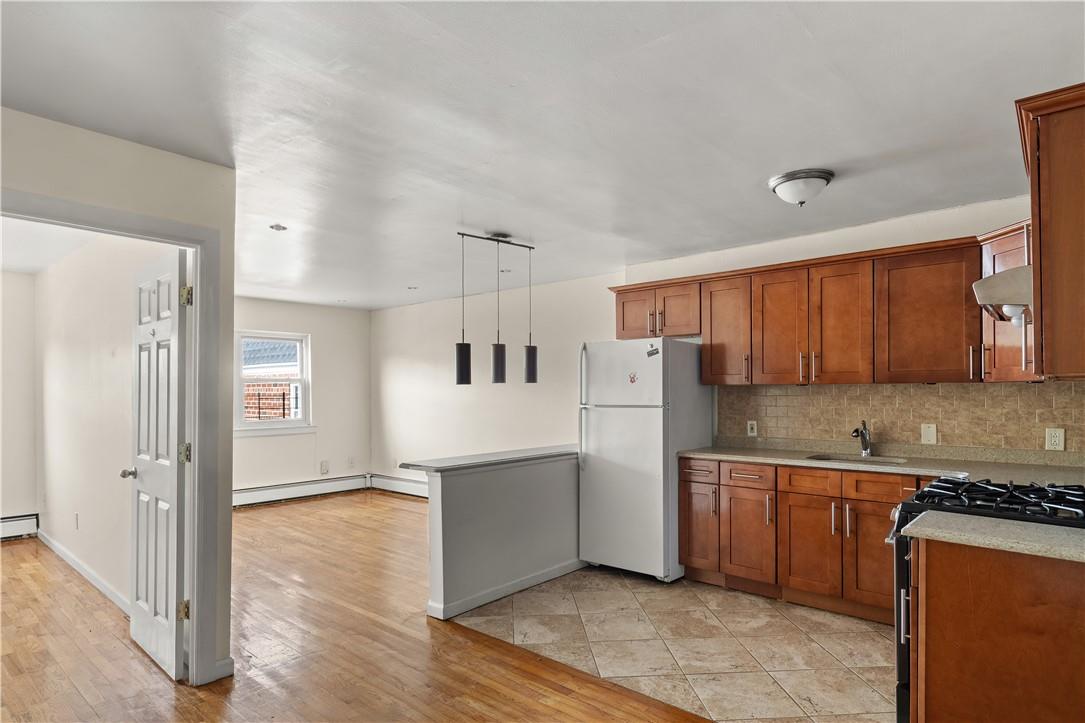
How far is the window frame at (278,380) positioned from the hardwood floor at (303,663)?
2702 millimetres

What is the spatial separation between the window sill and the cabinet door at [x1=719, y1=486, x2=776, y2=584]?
17.6 feet

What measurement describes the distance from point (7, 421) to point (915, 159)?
23.2 ft

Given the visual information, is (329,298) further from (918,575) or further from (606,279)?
(918,575)

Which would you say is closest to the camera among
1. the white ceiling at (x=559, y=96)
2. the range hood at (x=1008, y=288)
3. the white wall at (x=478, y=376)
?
the white ceiling at (x=559, y=96)

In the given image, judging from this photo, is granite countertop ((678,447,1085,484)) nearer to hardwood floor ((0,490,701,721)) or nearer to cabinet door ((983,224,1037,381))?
cabinet door ((983,224,1037,381))

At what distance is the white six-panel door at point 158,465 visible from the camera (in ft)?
9.70

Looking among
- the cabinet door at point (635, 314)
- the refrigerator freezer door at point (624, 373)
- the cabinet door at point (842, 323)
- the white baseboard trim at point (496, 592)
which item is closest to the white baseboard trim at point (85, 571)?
the white baseboard trim at point (496, 592)

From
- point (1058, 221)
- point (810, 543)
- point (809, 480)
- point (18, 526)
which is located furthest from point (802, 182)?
point (18, 526)

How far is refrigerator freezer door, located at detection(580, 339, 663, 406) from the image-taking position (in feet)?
14.3

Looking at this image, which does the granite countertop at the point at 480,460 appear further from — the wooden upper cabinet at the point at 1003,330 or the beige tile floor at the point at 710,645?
the wooden upper cabinet at the point at 1003,330

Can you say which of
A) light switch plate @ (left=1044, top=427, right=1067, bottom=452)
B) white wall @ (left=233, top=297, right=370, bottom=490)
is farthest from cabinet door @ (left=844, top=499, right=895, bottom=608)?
white wall @ (left=233, top=297, right=370, bottom=490)

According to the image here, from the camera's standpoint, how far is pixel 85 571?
4.45m

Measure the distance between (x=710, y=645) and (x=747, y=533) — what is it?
100 centimetres

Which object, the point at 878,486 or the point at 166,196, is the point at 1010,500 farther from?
the point at 166,196
